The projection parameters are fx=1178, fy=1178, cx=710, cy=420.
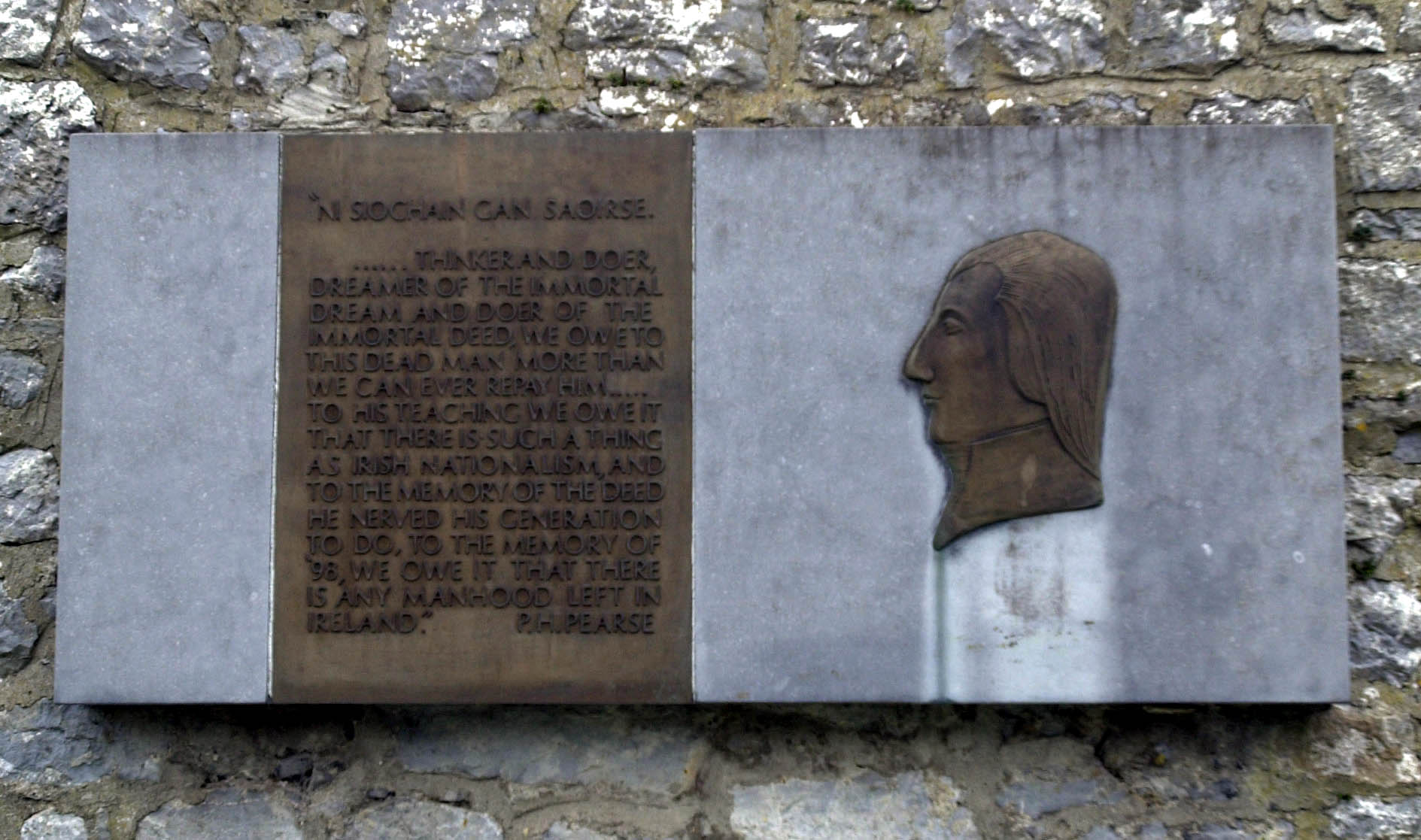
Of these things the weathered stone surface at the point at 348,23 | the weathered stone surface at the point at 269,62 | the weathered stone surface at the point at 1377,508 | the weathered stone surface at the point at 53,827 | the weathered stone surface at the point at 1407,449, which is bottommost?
the weathered stone surface at the point at 53,827

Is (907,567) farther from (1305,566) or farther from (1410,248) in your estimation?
(1410,248)

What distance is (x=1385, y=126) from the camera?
3260 mm

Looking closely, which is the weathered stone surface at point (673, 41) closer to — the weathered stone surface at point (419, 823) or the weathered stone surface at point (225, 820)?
the weathered stone surface at point (419, 823)

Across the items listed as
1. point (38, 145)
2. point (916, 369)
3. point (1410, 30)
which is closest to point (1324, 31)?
point (1410, 30)

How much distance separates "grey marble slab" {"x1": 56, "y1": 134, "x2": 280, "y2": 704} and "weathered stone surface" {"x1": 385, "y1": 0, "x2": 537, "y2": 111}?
1.41ft

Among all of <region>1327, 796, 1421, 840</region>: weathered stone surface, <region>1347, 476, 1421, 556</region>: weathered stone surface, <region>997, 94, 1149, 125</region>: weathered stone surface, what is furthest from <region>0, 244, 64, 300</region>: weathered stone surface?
<region>1327, 796, 1421, 840</region>: weathered stone surface

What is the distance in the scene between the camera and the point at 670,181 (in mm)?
3115

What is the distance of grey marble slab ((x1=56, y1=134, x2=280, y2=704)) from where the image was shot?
3.01m

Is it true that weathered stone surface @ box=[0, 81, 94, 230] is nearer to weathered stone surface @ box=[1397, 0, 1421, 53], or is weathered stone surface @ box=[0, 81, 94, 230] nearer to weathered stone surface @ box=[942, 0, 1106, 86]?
weathered stone surface @ box=[942, 0, 1106, 86]

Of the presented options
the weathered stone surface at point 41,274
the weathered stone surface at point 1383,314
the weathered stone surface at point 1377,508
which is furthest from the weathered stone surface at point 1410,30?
the weathered stone surface at point 41,274

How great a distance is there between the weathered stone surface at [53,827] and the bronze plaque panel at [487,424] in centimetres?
67

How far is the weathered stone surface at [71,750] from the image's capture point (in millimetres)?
3135

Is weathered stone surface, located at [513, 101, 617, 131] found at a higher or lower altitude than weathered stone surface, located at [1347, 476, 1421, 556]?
higher

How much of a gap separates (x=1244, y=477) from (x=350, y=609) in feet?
7.59
